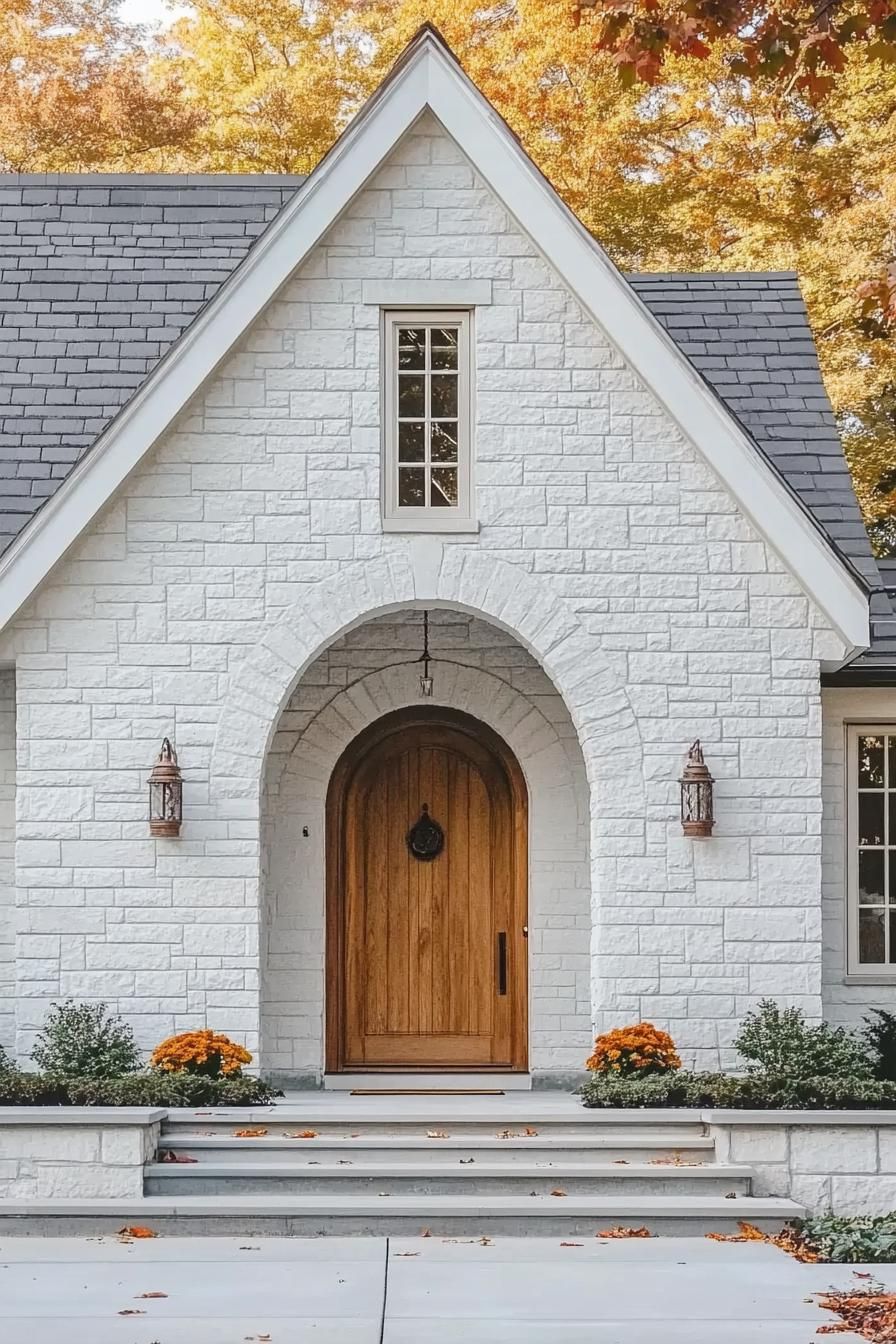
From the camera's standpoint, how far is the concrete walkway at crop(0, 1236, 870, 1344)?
723 cm

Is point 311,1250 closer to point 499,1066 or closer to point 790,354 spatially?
point 499,1066

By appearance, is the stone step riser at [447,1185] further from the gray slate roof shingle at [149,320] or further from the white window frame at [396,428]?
the gray slate roof shingle at [149,320]

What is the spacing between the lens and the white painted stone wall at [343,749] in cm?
1246

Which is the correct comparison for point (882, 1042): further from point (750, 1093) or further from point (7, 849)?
point (7, 849)

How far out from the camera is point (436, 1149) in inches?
395

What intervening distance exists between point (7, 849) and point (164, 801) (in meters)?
1.56

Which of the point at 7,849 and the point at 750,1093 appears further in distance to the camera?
the point at 7,849

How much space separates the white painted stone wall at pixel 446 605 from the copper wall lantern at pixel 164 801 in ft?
0.49

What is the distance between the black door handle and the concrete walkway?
379 cm

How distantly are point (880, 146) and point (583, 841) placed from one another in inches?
431

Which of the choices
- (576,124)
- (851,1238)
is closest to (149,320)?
(851,1238)

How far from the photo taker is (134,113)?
83.5ft

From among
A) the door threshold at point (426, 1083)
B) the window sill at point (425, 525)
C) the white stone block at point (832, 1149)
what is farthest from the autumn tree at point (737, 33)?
the door threshold at point (426, 1083)

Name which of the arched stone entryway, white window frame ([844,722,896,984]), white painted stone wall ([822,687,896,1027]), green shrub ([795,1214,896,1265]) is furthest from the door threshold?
green shrub ([795,1214,896,1265])
